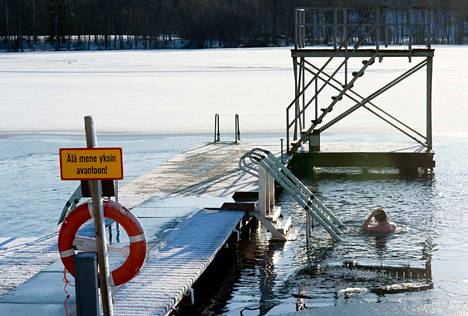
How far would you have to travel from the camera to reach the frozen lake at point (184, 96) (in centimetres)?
2617

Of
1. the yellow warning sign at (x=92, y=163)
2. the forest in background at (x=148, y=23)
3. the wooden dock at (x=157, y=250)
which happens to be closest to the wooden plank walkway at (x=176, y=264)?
the wooden dock at (x=157, y=250)

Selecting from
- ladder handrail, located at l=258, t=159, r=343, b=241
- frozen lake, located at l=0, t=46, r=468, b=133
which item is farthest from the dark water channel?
frozen lake, located at l=0, t=46, r=468, b=133

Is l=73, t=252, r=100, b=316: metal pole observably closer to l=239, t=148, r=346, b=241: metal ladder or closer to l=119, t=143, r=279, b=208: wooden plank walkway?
l=239, t=148, r=346, b=241: metal ladder

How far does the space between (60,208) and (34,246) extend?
3.25 metres

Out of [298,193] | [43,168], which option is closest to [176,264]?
[298,193]

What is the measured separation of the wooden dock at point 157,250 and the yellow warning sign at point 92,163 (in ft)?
4.74

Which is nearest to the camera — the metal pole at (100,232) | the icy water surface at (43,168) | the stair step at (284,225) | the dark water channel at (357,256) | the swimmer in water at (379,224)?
the metal pole at (100,232)

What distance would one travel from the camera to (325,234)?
1289 centimetres

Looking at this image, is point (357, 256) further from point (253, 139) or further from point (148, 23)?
point (148, 23)

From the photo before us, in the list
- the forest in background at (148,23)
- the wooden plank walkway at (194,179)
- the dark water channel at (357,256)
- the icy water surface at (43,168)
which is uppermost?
the forest in background at (148,23)

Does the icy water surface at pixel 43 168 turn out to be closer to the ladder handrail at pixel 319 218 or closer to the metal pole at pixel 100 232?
the ladder handrail at pixel 319 218

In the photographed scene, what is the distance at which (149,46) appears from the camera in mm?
92000

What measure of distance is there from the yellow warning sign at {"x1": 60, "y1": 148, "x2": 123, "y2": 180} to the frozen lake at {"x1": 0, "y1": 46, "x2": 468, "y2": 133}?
1671 centimetres

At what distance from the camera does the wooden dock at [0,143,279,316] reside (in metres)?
8.97
